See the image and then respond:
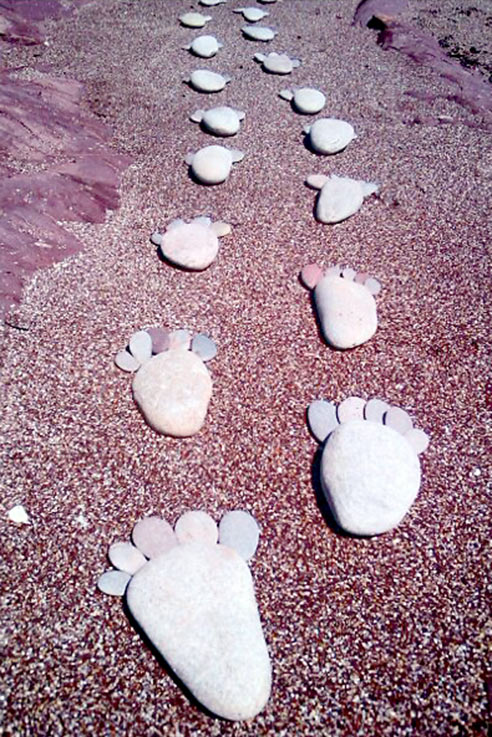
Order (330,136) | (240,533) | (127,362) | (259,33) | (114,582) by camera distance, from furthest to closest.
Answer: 1. (259,33)
2. (330,136)
3. (127,362)
4. (240,533)
5. (114,582)

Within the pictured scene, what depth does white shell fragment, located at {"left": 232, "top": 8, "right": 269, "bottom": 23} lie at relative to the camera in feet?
12.5

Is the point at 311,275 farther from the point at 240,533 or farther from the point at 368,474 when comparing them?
the point at 240,533

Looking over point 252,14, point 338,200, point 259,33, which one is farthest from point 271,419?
point 252,14

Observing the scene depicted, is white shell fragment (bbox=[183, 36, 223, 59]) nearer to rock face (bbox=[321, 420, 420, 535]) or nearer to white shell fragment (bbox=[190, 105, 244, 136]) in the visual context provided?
white shell fragment (bbox=[190, 105, 244, 136])

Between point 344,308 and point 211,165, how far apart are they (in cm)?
106

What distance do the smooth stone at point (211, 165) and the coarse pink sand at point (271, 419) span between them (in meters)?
0.07

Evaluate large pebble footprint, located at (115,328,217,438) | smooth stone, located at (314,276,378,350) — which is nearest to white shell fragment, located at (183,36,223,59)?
smooth stone, located at (314,276,378,350)

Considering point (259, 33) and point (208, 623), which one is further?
point (259, 33)

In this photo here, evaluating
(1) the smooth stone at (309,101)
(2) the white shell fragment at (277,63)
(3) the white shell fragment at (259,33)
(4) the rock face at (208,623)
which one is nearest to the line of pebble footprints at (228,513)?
(4) the rock face at (208,623)

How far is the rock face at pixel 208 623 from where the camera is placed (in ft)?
4.28

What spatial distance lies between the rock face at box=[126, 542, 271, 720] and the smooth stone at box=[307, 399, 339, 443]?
0.50m

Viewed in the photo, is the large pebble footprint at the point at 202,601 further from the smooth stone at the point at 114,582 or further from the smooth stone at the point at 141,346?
the smooth stone at the point at 141,346

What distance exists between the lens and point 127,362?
1.96 metres

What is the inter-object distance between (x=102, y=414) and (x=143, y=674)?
31.5 inches
